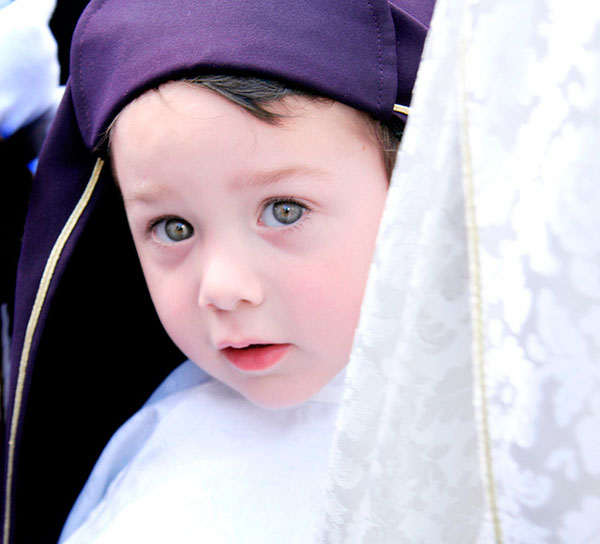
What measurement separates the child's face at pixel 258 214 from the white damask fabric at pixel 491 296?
0.28 m

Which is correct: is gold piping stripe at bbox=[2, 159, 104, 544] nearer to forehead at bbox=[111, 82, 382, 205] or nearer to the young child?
the young child

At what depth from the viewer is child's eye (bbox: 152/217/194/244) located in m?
0.78

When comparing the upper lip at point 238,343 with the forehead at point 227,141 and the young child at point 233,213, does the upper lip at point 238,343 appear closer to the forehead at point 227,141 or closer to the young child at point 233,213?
the young child at point 233,213

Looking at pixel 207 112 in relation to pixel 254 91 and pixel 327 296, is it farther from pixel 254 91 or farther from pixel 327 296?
pixel 327 296

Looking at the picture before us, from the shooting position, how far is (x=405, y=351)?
1.42ft

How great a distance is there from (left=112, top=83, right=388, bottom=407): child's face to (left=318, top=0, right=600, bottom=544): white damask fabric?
28cm

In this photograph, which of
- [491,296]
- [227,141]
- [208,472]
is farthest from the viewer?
[208,472]

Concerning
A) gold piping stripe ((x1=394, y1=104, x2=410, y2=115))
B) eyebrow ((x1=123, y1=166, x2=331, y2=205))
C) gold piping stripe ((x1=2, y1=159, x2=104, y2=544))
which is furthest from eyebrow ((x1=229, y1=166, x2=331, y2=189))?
gold piping stripe ((x1=2, y1=159, x2=104, y2=544))

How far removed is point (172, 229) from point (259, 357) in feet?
0.58

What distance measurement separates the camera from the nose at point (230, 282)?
72cm

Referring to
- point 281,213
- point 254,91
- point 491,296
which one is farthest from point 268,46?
point 491,296

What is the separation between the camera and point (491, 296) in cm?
37

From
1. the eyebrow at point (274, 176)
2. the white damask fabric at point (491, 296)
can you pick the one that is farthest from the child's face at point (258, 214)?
the white damask fabric at point (491, 296)

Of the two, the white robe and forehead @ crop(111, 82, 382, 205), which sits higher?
forehead @ crop(111, 82, 382, 205)
